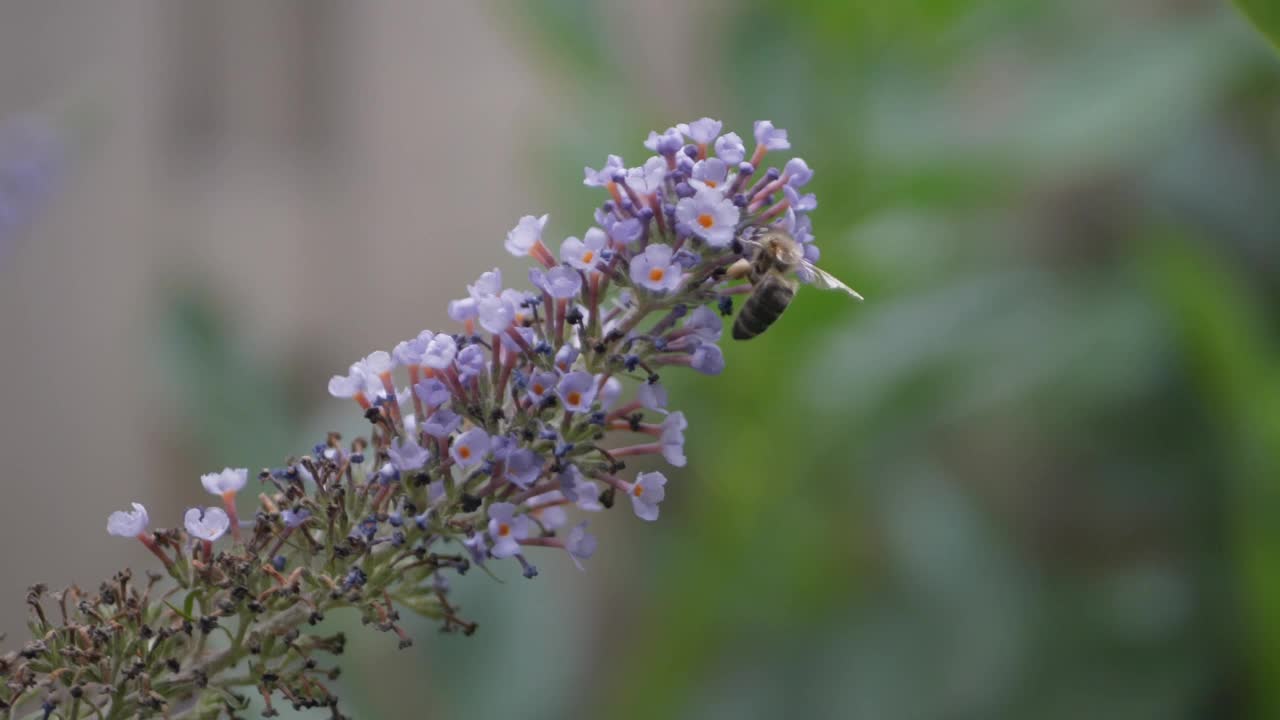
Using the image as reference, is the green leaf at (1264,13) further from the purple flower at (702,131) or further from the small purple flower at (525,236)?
the small purple flower at (525,236)

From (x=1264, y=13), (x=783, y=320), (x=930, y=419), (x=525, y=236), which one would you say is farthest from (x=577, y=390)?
(x=930, y=419)

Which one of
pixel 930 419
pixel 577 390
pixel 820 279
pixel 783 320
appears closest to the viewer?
pixel 577 390

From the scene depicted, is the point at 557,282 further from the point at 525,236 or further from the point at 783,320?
the point at 783,320

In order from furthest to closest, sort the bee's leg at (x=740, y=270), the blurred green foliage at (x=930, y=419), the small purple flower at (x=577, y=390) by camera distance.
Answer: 1. the blurred green foliage at (x=930, y=419)
2. the bee's leg at (x=740, y=270)
3. the small purple flower at (x=577, y=390)

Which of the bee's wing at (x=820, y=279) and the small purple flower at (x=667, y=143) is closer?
the small purple flower at (x=667, y=143)

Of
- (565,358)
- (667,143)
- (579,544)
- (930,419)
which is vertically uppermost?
(930,419)

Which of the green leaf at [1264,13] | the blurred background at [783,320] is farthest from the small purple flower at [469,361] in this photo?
the blurred background at [783,320]
